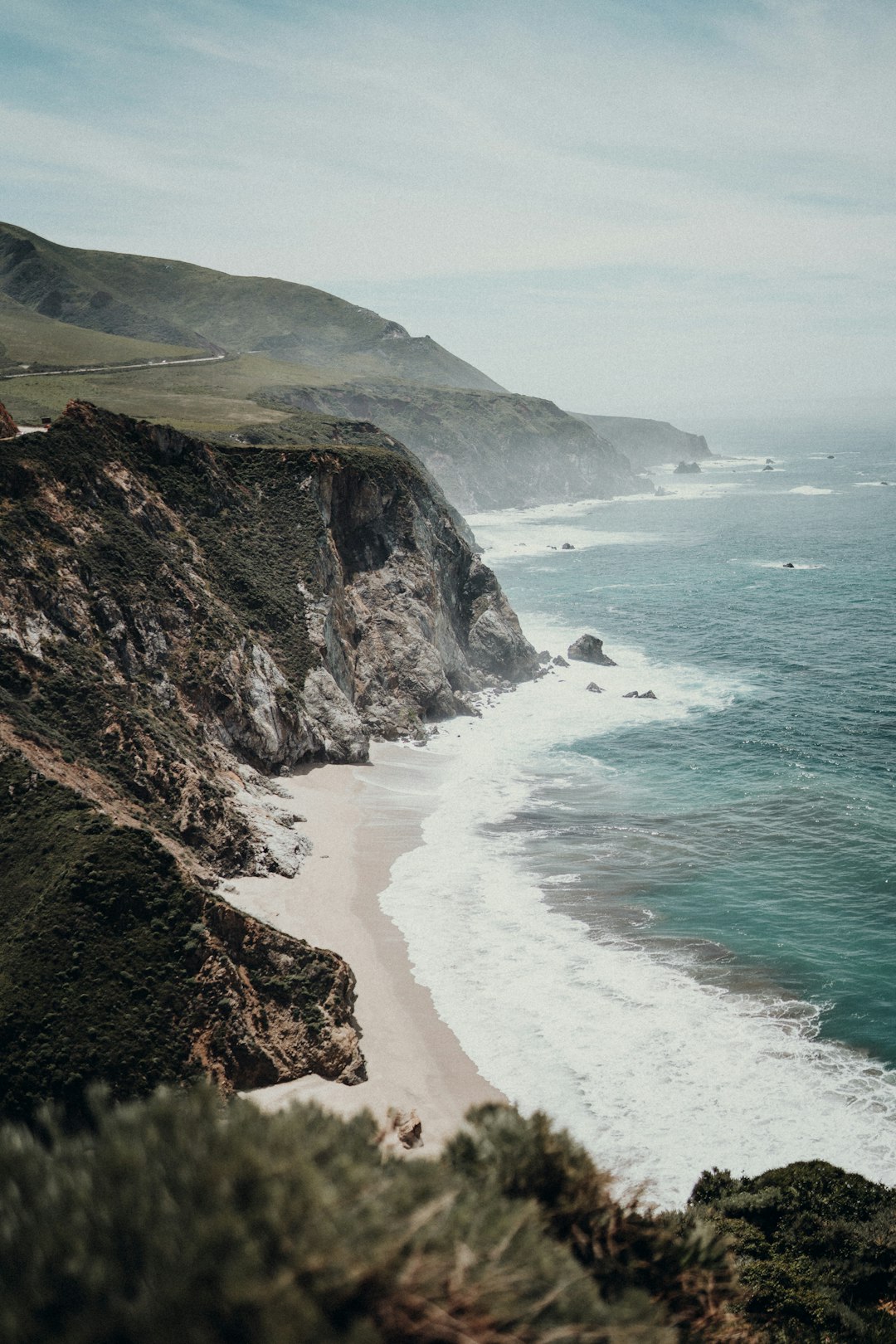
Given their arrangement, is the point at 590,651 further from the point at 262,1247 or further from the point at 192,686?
the point at 262,1247

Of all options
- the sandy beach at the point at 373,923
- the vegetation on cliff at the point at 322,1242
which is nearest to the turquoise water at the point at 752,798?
the sandy beach at the point at 373,923

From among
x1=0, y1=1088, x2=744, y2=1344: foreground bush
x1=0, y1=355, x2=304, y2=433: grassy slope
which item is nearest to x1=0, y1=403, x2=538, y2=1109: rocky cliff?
x1=0, y1=1088, x2=744, y2=1344: foreground bush

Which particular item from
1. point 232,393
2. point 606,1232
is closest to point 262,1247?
point 606,1232

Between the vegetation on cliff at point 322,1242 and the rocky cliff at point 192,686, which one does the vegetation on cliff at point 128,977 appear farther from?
the vegetation on cliff at point 322,1242

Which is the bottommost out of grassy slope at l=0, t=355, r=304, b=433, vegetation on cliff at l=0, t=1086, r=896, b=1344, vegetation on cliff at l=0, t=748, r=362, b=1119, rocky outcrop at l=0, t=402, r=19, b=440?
vegetation on cliff at l=0, t=748, r=362, b=1119

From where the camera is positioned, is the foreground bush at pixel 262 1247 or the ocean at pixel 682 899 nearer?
the foreground bush at pixel 262 1247

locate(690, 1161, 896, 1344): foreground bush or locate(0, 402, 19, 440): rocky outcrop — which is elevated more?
locate(0, 402, 19, 440): rocky outcrop

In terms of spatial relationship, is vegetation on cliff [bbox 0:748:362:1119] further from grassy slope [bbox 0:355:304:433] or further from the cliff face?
grassy slope [bbox 0:355:304:433]
